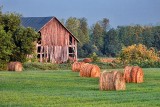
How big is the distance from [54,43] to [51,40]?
2.84ft

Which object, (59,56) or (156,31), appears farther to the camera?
(156,31)

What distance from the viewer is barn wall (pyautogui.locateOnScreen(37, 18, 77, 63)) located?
263 ft

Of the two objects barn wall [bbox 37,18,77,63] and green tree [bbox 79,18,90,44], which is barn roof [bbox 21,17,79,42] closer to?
barn wall [bbox 37,18,77,63]

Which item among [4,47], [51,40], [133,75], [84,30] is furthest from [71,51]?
[84,30]

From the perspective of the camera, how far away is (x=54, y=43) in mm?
82188

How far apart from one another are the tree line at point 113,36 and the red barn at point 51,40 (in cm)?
4182

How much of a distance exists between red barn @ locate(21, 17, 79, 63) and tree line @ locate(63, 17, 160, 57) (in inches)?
1646

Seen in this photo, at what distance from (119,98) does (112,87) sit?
5.02m

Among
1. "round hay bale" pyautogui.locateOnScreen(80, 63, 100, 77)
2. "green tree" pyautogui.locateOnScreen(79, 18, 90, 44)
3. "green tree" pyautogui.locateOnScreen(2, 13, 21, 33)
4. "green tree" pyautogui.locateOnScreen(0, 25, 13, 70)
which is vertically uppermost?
"green tree" pyautogui.locateOnScreen(79, 18, 90, 44)

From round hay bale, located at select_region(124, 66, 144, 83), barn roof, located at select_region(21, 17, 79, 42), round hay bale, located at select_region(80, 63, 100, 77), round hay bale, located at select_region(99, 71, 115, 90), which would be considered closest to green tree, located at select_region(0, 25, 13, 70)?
round hay bale, located at select_region(80, 63, 100, 77)

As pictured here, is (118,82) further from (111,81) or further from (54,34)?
(54,34)

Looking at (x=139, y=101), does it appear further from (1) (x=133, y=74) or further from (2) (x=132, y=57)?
(2) (x=132, y=57)

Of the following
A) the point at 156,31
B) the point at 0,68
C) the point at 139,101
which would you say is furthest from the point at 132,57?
the point at 139,101

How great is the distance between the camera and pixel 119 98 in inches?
870
